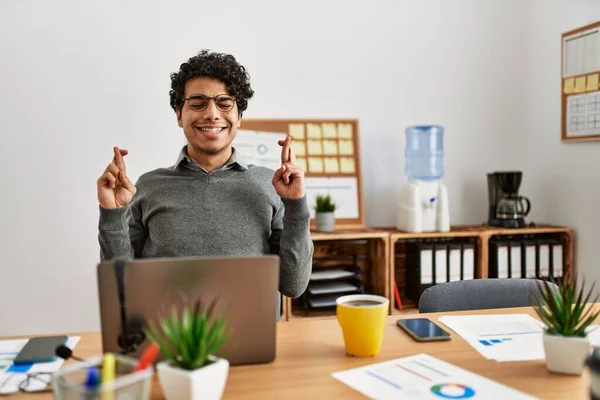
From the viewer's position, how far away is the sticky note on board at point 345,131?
3.13 m

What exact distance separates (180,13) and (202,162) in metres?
1.55

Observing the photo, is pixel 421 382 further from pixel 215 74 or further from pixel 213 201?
pixel 215 74

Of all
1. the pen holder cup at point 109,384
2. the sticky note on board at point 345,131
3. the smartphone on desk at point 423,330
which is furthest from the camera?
the sticky note on board at point 345,131

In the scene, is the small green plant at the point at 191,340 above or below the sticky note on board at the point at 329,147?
below

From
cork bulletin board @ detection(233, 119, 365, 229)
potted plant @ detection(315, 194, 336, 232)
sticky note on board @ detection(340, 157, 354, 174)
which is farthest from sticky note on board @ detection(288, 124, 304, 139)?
potted plant @ detection(315, 194, 336, 232)

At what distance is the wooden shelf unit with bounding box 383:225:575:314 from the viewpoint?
291 cm

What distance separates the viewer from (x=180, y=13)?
2.99 meters

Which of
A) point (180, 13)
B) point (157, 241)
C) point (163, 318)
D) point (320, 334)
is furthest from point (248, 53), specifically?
→ point (163, 318)

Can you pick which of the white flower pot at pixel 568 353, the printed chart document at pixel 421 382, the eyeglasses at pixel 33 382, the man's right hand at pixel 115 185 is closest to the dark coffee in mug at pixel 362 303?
the printed chart document at pixel 421 382

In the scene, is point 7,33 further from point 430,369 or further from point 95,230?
point 430,369

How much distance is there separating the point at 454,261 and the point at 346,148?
2.73 ft

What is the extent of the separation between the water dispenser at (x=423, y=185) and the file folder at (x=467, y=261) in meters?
0.14

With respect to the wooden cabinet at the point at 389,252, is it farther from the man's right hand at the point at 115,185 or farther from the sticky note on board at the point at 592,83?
the man's right hand at the point at 115,185

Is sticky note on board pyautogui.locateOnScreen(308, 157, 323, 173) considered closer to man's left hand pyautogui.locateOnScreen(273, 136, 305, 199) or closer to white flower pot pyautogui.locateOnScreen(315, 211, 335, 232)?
white flower pot pyautogui.locateOnScreen(315, 211, 335, 232)
